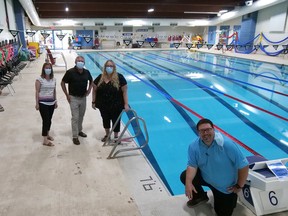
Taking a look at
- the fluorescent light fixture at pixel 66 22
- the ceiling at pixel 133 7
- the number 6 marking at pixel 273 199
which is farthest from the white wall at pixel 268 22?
the number 6 marking at pixel 273 199

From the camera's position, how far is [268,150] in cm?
455

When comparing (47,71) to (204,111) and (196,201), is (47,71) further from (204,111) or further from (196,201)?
(204,111)

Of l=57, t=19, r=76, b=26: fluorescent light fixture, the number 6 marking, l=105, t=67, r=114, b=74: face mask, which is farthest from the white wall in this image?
the number 6 marking

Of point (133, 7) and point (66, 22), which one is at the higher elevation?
point (133, 7)

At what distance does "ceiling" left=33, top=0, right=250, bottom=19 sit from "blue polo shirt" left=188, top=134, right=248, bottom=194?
18.4 m

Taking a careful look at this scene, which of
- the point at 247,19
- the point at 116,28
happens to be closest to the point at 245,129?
the point at 247,19

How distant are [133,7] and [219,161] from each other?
853 inches

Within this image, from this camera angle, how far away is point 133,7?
21922 millimetres

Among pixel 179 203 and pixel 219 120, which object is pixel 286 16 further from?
pixel 179 203

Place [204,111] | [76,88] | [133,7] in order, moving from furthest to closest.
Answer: [133,7]
[204,111]
[76,88]

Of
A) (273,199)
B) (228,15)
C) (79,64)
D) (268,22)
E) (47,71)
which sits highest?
(228,15)

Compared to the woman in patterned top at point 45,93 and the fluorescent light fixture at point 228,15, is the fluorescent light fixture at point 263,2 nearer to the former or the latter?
Answer: the fluorescent light fixture at point 228,15

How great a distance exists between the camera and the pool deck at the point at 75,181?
8.22 feet

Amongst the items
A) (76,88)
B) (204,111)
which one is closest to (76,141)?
Result: (76,88)
